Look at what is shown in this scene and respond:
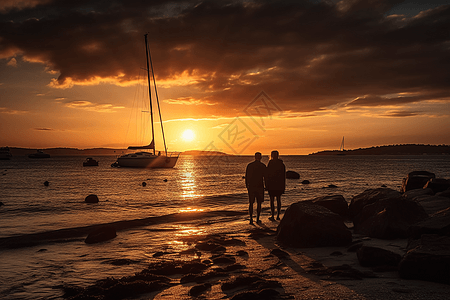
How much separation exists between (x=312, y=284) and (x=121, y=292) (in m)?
3.44

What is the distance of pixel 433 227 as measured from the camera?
6.63 metres

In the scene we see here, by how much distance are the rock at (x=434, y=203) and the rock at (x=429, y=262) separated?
5.23m

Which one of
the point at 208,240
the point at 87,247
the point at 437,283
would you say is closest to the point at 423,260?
the point at 437,283

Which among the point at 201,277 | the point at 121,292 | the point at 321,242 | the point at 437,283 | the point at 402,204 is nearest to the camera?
the point at 437,283

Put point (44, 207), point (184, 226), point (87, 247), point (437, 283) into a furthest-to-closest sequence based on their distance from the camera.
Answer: point (44, 207)
point (184, 226)
point (87, 247)
point (437, 283)

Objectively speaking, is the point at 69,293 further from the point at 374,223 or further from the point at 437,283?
the point at 374,223

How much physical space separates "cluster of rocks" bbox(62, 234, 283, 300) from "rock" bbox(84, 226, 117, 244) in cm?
278

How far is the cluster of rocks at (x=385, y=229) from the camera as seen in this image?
5.37 m

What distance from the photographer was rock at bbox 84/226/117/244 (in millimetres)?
10086

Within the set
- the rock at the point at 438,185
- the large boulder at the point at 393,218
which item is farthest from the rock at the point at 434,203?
the rock at the point at 438,185

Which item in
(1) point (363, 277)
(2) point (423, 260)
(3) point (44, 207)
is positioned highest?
(2) point (423, 260)

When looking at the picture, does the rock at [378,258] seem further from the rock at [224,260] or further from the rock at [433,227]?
the rock at [224,260]

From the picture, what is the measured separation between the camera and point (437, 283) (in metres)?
5.13

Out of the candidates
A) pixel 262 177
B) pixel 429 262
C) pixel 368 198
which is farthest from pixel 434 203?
pixel 429 262
